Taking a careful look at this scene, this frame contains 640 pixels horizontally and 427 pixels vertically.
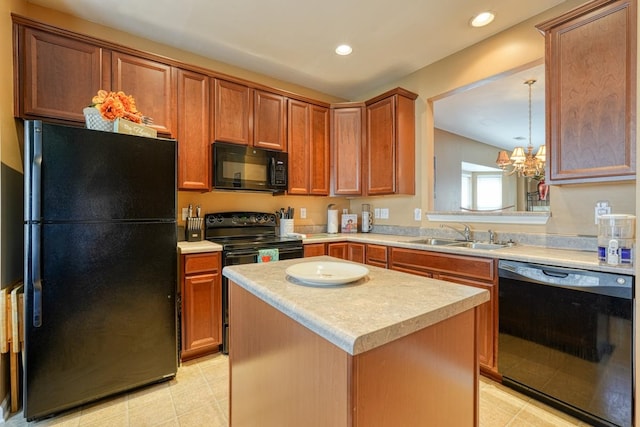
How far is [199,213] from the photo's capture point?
2.77 m

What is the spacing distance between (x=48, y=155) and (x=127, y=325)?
107cm

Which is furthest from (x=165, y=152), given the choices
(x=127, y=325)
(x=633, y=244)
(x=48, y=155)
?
(x=633, y=244)

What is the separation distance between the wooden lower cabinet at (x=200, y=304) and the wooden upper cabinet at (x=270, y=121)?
4.03ft

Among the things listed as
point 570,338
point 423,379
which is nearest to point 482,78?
point 570,338

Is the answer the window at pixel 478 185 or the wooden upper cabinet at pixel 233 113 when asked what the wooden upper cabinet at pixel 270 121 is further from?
the window at pixel 478 185

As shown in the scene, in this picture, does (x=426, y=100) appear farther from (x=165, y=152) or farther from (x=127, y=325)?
(x=127, y=325)

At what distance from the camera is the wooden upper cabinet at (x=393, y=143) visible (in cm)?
306

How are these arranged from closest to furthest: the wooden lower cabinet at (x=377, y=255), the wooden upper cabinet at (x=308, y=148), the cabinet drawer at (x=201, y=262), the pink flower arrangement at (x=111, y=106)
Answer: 1. the pink flower arrangement at (x=111, y=106)
2. the cabinet drawer at (x=201, y=262)
3. the wooden lower cabinet at (x=377, y=255)
4. the wooden upper cabinet at (x=308, y=148)

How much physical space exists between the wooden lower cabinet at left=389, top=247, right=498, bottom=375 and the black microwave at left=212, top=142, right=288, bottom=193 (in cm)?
155

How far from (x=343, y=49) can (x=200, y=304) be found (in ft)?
8.28

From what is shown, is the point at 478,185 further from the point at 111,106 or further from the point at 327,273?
the point at 111,106

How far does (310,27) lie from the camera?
242 cm

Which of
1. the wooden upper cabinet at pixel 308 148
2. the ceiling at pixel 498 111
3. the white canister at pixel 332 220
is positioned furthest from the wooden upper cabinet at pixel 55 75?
the ceiling at pixel 498 111

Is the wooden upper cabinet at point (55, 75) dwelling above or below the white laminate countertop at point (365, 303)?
above
